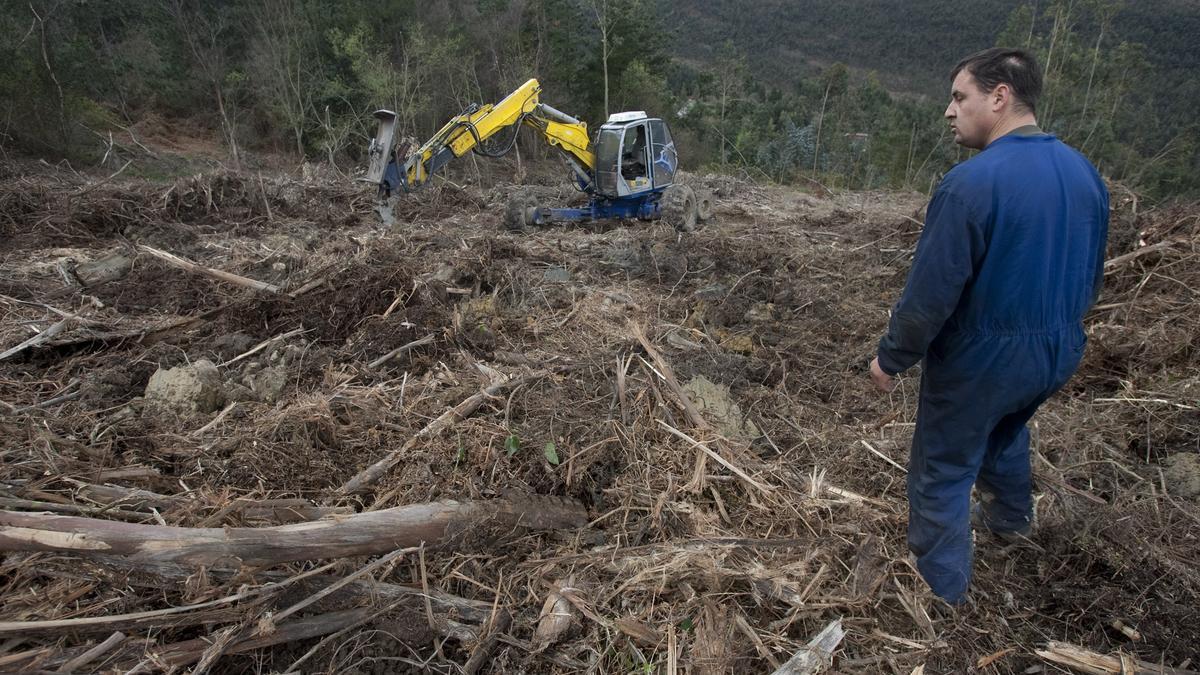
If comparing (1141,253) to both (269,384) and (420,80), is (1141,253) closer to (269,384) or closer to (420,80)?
(269,384)

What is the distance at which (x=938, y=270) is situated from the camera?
2160 millimetres

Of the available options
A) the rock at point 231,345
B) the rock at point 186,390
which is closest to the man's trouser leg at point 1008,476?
the rock at point 186,390

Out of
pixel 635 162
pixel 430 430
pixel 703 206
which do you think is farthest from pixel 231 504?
pixel 703 206

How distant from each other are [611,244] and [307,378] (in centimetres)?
498

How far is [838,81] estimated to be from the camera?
42969 mm

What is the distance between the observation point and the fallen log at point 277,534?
204 centimetres

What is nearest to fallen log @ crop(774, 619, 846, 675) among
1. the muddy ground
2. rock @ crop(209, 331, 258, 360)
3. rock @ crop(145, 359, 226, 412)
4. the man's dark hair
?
the muddy ground

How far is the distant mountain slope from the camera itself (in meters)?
67.9

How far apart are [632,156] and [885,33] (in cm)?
9760

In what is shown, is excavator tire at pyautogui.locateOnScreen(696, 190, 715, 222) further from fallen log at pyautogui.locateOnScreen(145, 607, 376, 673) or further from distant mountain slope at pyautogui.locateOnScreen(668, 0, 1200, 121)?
distant mountain slope at pyautogui.locateOnScreen(668, 0, 1200, 121)

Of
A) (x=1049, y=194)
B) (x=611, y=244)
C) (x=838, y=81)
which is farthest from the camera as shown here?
(x=838, y=81)

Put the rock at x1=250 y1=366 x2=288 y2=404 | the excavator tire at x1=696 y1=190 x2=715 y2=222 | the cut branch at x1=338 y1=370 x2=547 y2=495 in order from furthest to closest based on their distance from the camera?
1. the excavator tire at x1=696 y1=190 x2=715 y2=222
2. the rock at x1=250 y1=366 x2=288 y2=404
3. the cut branch at x1=338 y1=370 x2=547 y2=495

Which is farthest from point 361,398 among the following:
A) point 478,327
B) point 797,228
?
point 797,228

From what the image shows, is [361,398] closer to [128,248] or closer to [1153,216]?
[128,248]
